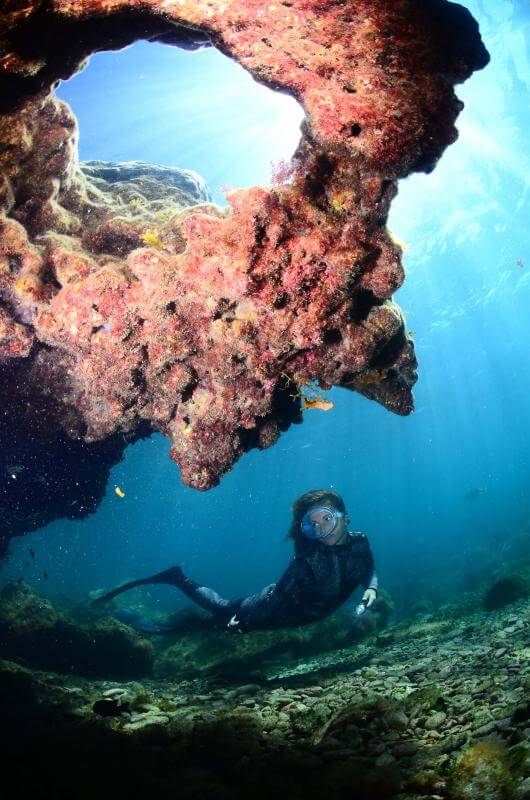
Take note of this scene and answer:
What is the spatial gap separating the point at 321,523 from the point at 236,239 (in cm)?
586

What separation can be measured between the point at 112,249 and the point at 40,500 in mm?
7936

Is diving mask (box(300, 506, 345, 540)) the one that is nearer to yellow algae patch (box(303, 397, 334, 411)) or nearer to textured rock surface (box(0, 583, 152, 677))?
yellow algae patch (box(303, 397, 334, 411))

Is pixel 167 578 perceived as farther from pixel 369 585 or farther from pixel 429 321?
pixel 429 321

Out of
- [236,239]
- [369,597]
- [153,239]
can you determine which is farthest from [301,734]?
[153,239]

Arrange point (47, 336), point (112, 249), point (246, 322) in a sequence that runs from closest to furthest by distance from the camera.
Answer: point (246, 322) → point (47, 336) → point (112, 249)

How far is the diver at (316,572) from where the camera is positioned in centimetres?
812

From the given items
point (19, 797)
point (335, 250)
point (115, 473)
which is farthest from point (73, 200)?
point (115, 473)

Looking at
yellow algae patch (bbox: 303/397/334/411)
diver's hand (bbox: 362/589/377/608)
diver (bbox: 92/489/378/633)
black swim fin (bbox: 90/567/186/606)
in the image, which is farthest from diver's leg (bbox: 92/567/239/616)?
yellow algae patch (bbox: 303/397/334/411)

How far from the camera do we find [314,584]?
8188 millimetres

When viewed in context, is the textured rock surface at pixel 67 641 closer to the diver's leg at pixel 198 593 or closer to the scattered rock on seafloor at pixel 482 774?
the diver's leg at pixel 198 593

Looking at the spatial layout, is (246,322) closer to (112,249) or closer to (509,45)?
(112,249)

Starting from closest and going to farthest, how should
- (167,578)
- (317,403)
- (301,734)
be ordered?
(301,734) → (317,403) → (167,578)

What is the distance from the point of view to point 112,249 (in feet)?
21.1

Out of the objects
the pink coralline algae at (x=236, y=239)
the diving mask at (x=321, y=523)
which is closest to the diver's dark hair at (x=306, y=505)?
the diving mask at (x=321, y=523)
